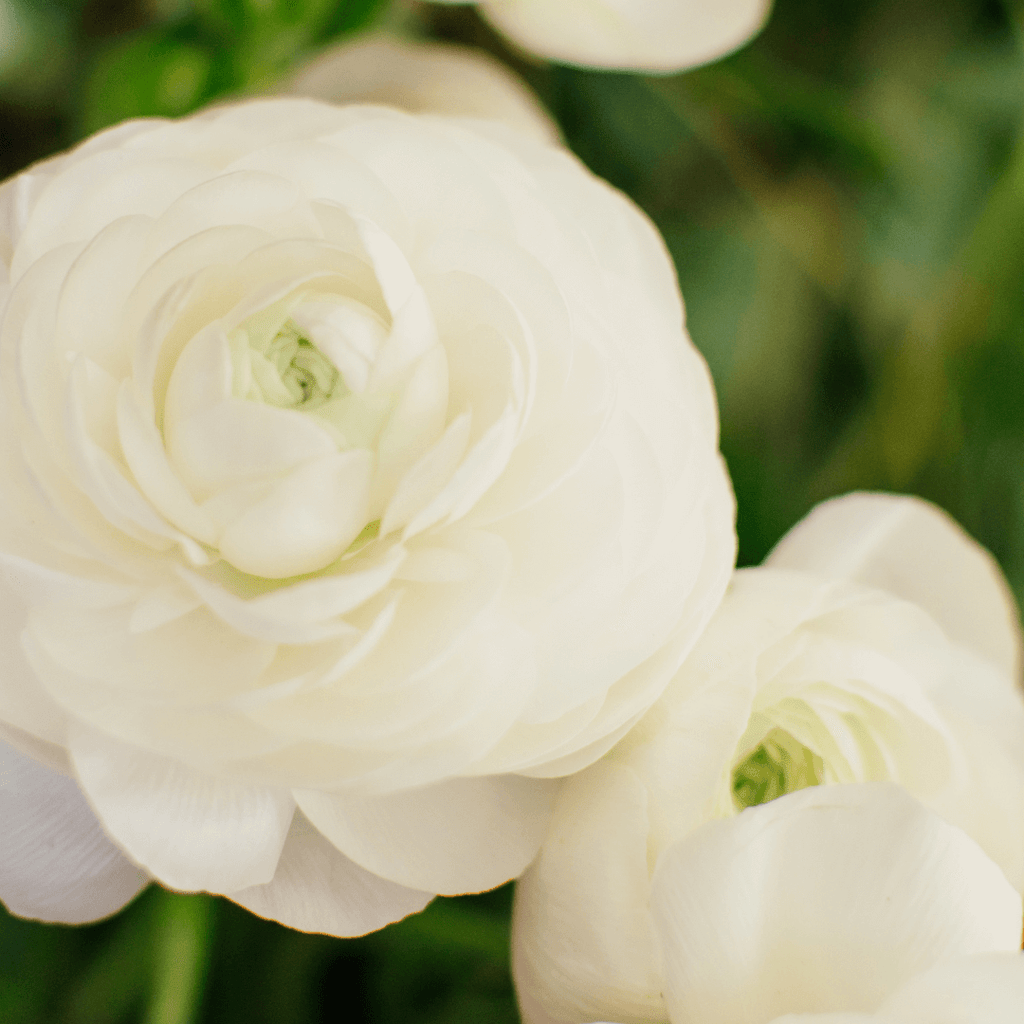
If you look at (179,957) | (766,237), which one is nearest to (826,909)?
(179,957)

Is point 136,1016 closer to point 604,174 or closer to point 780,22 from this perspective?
point 604,174

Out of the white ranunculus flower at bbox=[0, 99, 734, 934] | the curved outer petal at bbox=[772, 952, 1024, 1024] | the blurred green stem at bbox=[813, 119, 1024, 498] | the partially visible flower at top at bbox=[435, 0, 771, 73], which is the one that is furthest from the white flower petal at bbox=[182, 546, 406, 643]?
the blurred green stem at bbox=[813, 119, 1024, 498]

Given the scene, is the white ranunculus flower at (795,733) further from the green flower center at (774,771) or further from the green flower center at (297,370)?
the green flower center at (297,370)

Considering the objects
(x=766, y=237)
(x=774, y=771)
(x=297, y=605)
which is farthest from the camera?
(x=766, y=237)

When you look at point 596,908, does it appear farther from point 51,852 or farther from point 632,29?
point 632,29

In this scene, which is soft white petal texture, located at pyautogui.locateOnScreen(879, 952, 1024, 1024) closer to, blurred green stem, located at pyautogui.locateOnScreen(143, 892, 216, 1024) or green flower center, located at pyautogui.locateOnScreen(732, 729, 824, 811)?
green flower center, located at pyautogui.locateOnScreen(732, 729, 824, 811)

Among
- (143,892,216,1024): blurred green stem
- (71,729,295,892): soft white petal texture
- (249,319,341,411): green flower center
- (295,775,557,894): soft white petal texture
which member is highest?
(249,319,341,411): green flower center

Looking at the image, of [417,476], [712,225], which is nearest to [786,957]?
[417,476]
